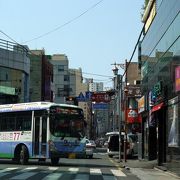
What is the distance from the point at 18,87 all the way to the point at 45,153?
34.1 m

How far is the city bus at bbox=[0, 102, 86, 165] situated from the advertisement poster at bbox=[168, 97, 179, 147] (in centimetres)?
600

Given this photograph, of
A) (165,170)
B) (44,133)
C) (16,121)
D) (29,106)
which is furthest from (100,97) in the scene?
(165,170)

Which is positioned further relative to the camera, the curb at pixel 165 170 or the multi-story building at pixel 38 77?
the multi-story building at pixel 38 77

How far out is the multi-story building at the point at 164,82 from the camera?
2444 centimetres

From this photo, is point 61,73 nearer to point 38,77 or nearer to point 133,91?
point 38,77

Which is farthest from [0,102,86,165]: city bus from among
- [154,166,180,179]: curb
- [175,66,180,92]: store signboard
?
[175,66,180,92]: store signboard

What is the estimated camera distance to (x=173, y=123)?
25.1 meters

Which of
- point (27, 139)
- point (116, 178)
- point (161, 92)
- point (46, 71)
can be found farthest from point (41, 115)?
point (46, 71)

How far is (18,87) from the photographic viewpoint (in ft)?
205

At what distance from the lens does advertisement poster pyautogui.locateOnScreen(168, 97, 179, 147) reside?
24059mm

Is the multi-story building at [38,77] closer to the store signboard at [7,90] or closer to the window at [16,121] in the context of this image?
the store signboard at [7,90]

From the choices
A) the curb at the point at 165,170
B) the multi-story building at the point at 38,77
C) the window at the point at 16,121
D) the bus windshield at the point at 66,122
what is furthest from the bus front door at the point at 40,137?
the multi-story building at the point at 38,77

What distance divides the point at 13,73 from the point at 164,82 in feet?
116

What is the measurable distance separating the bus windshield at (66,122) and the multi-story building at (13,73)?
91.4 feet
